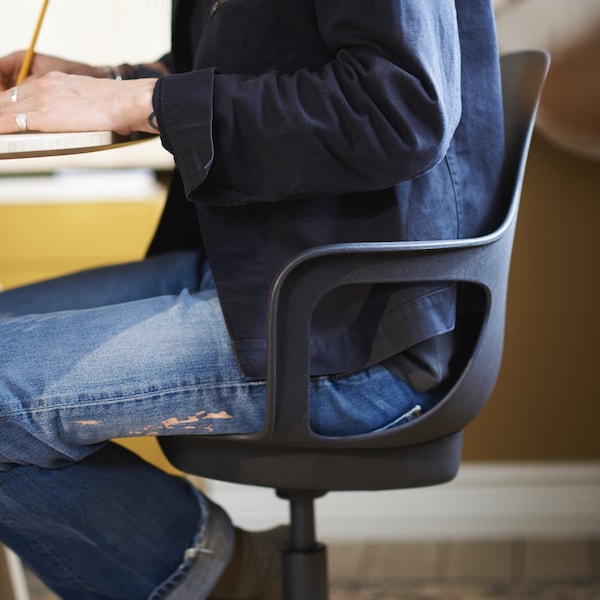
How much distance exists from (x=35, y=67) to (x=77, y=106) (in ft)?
1.19

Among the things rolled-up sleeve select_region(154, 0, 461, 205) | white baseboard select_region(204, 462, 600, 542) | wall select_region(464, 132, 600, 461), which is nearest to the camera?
rolled-up sleeve select_region(154, 0, 461, 205)

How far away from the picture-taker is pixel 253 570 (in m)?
1.14

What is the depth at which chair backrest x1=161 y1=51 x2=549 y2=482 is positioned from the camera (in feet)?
2.82

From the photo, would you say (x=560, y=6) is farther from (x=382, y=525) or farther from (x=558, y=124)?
(x=382, y=525)

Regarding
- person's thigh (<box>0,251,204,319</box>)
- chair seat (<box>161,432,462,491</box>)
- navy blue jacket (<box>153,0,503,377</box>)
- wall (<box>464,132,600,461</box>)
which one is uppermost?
navy blue jacket (<box>153,0,503,377</box>)

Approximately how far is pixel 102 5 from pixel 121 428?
1231mm

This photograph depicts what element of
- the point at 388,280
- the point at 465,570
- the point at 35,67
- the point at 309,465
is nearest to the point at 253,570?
the point at 309,465

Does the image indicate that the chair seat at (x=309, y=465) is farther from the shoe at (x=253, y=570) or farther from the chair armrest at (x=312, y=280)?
the shoe at (x=253, y=570)

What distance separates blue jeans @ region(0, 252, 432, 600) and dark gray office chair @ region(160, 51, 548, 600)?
0.11 ft

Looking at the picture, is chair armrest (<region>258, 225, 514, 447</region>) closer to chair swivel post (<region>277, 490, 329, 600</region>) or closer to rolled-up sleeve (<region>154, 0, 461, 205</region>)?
rolled-up sleeve (<region>154, 0, 461, 205</region>)

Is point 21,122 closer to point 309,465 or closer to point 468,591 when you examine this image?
point 309,465

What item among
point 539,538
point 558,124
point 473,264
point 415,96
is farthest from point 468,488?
point 415,96

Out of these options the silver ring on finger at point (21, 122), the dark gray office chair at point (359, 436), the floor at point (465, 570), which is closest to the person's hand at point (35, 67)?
the silver ring on finger at point (21, 122)

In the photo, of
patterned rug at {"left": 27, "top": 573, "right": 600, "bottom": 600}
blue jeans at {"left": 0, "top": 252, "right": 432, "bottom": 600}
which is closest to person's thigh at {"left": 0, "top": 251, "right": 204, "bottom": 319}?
blue jeans at {"left": 0, "top": 252, "right": 432, "bottom": 600}
